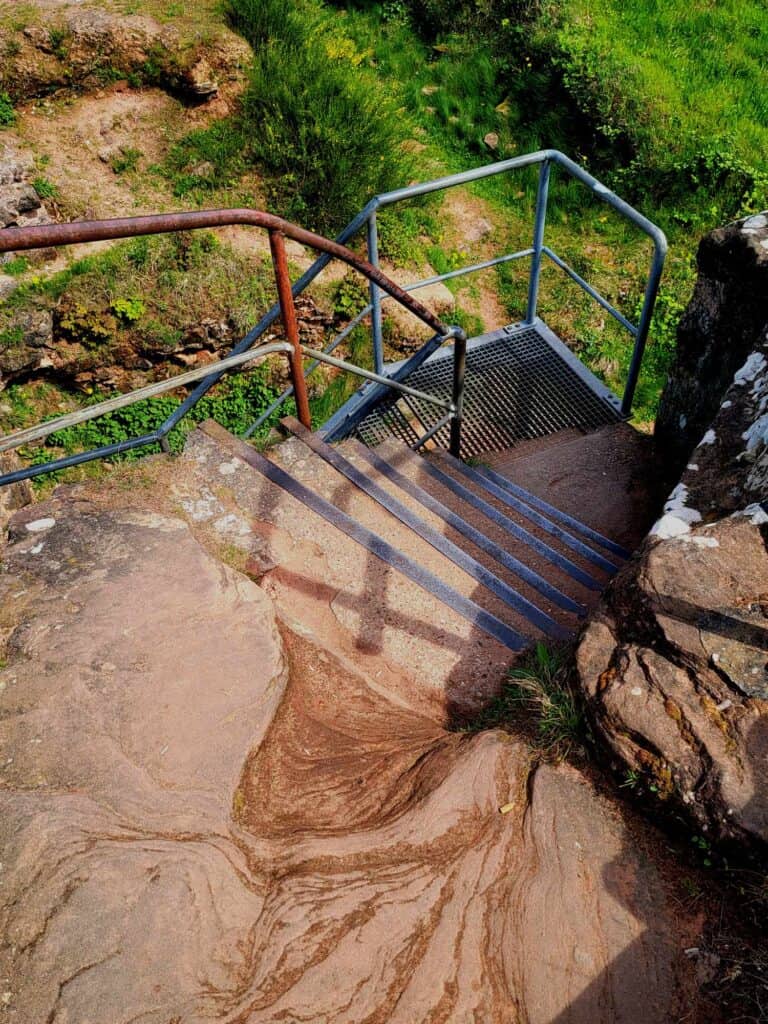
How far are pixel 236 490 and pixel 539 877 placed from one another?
212cm

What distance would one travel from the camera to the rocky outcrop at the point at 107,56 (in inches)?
260

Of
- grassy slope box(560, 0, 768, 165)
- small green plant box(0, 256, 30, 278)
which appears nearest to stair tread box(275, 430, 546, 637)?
small green plant box(0, 256, 30, 278)

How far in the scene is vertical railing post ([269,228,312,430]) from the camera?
9.75ft

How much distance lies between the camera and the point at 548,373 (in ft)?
19.1

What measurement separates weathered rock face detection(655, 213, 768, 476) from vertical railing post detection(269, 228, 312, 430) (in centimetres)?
216

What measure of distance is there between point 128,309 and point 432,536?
3.92 metres

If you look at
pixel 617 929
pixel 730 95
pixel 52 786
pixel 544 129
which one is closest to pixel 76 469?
pixel 52 786

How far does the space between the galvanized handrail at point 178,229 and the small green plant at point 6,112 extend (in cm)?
477

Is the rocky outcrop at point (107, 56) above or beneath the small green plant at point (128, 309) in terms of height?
above

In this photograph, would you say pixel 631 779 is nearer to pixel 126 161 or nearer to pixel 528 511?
pixel 528 511

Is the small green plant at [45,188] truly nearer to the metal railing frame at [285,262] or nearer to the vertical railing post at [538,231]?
the metal railing frame at [285,262]

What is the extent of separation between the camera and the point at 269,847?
199cm

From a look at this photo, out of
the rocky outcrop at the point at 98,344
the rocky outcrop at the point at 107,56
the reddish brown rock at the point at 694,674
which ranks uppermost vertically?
the rocky outcrop at the point at 107,56

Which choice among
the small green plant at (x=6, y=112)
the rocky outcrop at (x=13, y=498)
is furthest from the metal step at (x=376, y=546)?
the small green plant at (x=6, y=112)
